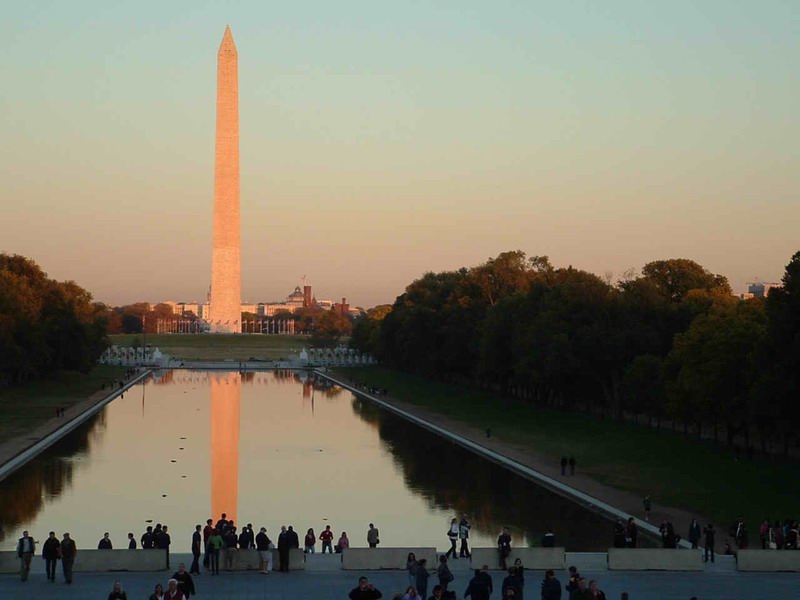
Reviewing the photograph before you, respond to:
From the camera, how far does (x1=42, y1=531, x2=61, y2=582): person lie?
61.0 ft

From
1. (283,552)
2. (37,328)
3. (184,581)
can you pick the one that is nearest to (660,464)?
(283,552)

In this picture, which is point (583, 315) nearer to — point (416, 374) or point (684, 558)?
point (684, 558)

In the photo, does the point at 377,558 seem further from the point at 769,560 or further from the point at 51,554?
the point at 769,560

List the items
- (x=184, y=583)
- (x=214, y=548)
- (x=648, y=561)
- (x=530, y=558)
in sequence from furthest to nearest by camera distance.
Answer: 1. (x=530, y=558)
2. (x=648, y=561)
3. (x=214, y=548)
4. (x=184, y=583)

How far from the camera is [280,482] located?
33500mm

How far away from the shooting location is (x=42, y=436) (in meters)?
42.2

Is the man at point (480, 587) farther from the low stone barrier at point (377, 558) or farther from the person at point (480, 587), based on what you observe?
the low stone barrier at point (377, 558)

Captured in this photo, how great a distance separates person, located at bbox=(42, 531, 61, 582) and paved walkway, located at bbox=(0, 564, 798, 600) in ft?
0.45

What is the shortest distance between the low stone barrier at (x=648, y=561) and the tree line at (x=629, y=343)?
43.4ft

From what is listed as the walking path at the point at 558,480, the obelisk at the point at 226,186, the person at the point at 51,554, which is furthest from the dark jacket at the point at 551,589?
the obelisk at the point at 226,186

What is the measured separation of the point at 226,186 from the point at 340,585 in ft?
329

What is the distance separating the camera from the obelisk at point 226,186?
11350 cm

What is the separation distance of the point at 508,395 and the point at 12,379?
89.3ft

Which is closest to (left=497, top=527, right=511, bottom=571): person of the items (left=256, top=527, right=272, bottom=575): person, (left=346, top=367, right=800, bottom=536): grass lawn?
(left=256, top=527, right=272, bottom=575): person
